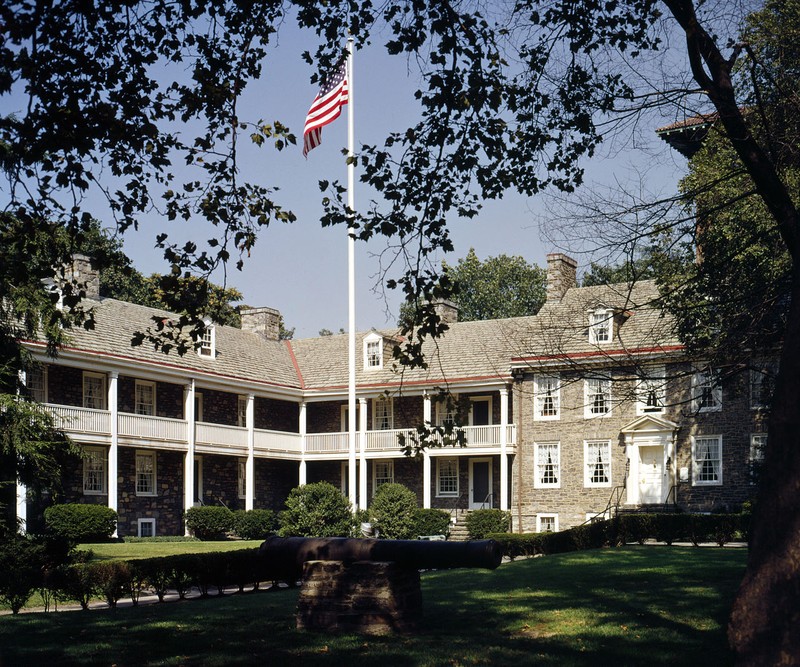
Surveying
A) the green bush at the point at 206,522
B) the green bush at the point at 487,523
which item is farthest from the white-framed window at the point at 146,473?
the green bush at the point at 487,523

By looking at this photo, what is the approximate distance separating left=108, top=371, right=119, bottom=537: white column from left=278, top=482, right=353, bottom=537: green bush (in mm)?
5297

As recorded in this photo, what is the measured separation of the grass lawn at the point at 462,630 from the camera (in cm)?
948

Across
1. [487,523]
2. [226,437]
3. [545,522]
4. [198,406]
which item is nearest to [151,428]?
[226,437]

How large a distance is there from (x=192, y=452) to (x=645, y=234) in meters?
28.1

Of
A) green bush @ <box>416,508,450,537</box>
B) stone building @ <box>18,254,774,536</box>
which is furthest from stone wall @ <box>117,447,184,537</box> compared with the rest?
green bush @ <box>416,508,450,537</box>

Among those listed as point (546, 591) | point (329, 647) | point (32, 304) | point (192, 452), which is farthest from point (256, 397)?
point (329, 647)

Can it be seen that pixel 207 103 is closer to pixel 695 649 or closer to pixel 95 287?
pixel 695 649

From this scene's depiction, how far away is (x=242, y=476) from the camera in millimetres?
40969

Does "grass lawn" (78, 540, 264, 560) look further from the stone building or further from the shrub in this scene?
the shrub

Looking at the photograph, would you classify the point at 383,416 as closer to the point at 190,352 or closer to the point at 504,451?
the point at 504,451

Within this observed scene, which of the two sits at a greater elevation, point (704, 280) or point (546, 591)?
point (704, 280)

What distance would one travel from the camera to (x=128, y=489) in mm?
34969

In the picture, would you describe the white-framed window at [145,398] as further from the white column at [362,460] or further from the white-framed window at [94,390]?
the white column at [362,460]

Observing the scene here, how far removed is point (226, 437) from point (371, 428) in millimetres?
7539
